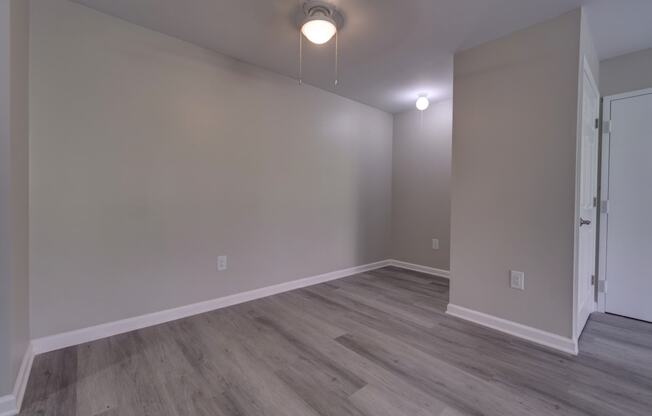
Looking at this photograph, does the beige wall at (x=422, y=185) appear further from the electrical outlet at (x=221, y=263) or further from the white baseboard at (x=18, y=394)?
the white baseboard at (x=18, y=394)

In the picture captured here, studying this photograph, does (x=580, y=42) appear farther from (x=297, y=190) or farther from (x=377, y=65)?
(x=297, y=190)

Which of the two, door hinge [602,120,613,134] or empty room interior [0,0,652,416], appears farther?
door hinge [602,120,613,134]

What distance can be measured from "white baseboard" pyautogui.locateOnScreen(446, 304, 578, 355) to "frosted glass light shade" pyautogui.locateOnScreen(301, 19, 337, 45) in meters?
2.40

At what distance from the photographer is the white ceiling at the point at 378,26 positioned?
1.88 meters

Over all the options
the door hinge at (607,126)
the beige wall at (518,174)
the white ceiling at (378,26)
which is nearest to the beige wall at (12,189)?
the white ceiling at (378,26)

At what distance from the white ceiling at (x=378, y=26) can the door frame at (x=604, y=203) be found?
19.5 inches

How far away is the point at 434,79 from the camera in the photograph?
304 cm

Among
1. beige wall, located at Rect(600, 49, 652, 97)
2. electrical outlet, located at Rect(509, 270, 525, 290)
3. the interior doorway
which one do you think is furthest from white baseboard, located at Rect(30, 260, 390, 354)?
beige wall, located at Rect(600, 49, 652, 97)

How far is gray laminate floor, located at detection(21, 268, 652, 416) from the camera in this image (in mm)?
1398

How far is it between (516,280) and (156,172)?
9.53 ft

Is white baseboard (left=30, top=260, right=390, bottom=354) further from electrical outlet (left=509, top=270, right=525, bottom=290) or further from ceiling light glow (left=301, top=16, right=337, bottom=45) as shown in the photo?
ceiling light glow (left=301, top=16, right=337, bottom=45)

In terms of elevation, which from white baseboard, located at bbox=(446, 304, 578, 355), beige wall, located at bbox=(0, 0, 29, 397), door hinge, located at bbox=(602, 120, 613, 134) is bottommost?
white baseboard, located at bbox=(446, 304, 578, 355)

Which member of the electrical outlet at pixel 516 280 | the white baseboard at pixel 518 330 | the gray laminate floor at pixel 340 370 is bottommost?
the gray laminate floor at pixel 340 370

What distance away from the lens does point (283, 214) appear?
9.96 feet
